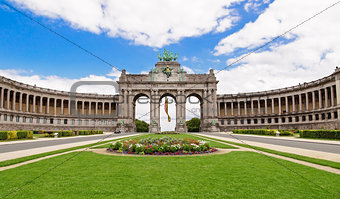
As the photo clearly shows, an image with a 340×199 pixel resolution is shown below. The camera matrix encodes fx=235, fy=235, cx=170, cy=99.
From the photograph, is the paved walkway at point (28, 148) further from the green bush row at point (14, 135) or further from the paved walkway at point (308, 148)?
the paved walkway at point (308, 148)

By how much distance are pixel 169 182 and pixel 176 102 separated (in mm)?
84026

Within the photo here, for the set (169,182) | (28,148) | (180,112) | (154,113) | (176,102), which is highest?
(176,102)

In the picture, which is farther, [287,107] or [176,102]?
[176,102]

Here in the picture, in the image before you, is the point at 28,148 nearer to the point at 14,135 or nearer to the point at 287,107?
the point at 14,135

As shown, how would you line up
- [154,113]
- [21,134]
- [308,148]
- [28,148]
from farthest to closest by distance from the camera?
[154,113], [21,134], [28,148], [308,148]

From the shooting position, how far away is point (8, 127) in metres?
65.3

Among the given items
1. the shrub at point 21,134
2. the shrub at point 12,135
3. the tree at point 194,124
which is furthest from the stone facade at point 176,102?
the shrub at point 12,135

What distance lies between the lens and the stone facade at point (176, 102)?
8156cm

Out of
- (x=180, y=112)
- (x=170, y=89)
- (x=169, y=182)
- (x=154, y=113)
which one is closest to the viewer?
(x=169, y=182)

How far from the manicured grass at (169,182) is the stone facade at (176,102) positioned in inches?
2979

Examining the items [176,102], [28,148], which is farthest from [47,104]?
[28,148]

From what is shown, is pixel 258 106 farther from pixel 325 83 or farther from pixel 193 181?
pixel 193 181

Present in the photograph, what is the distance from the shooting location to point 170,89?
94438 mm

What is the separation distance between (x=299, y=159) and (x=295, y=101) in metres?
83.9
